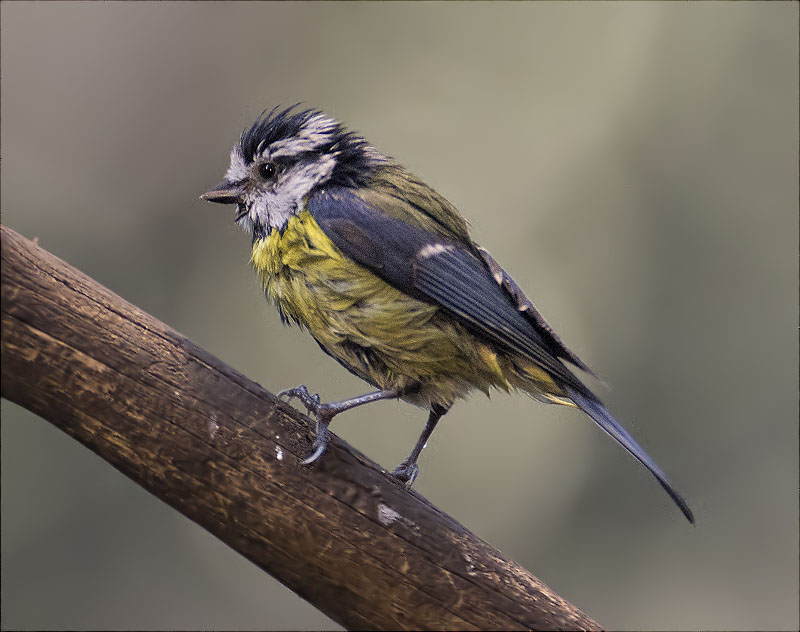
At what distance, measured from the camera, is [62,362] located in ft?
6.06

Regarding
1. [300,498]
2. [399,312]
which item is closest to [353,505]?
[300,498]

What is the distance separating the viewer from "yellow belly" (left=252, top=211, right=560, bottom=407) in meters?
2.31

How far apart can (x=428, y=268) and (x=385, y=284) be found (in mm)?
132

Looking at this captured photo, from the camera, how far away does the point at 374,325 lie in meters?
2.31

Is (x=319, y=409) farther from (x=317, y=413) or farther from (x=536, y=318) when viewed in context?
(x=536, y=318)

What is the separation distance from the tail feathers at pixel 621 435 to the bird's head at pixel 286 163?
2.88ft

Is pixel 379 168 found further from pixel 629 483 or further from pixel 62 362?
pixel 629 483

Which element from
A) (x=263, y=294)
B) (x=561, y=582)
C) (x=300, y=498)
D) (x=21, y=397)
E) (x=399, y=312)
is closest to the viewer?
(x=21, y=397)

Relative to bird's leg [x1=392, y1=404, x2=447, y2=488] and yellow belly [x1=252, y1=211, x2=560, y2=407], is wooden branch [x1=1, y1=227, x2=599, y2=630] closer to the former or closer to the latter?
yellow belly [x1=252, y1=211, x2=560, y2=407]

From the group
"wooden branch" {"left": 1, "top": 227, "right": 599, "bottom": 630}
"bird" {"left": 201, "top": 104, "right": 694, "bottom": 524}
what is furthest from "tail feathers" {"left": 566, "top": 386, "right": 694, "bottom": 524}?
"wooden branch" {"left": 1, "top": 227, "right": 599, "bottom": 630}

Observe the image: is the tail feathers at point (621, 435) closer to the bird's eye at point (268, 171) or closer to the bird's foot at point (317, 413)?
the bird's foot at point (317, 413)

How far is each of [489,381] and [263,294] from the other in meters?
0.69

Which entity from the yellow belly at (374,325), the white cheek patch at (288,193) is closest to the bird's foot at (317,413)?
the yellow belly at (374,325)

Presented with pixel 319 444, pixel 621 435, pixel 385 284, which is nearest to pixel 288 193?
pixel 385 284
